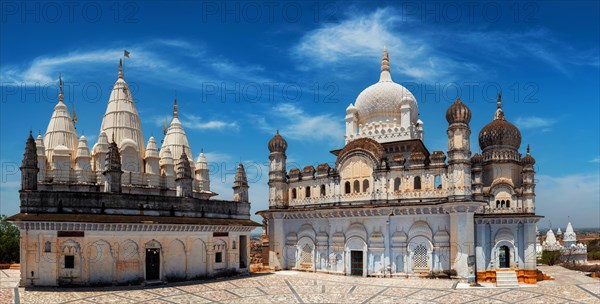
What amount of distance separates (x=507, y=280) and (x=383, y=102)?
15836mm

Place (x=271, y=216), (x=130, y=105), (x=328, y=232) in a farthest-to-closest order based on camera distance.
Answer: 1. (x=130, y=105)
2. (x=271, y=216)
3. (x=328, y=232)

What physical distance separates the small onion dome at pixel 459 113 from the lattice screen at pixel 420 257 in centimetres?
824

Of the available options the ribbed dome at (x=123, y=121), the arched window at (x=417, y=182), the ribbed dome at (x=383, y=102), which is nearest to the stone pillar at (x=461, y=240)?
the arched window at (x=417, y=182)

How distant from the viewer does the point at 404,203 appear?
32.3 meters

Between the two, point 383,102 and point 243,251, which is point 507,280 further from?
point 243,251

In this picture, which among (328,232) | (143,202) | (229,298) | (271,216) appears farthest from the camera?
(271,216)

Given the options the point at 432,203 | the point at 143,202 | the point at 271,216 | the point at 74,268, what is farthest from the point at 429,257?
the point at 74,268

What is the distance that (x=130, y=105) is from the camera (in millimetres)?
40906

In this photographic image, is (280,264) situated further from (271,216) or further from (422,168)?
(422,168)

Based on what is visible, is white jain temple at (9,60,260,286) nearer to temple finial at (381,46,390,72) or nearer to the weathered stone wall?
the weathered stone wall

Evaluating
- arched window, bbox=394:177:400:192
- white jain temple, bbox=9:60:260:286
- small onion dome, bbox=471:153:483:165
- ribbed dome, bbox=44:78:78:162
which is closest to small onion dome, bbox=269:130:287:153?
white jain temple, bbox=9:60:260:286

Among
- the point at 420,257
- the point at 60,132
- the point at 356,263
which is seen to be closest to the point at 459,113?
the point at 420,257

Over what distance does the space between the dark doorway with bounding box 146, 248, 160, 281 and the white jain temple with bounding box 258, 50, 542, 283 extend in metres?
10.3

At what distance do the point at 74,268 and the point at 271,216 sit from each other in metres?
15.3
